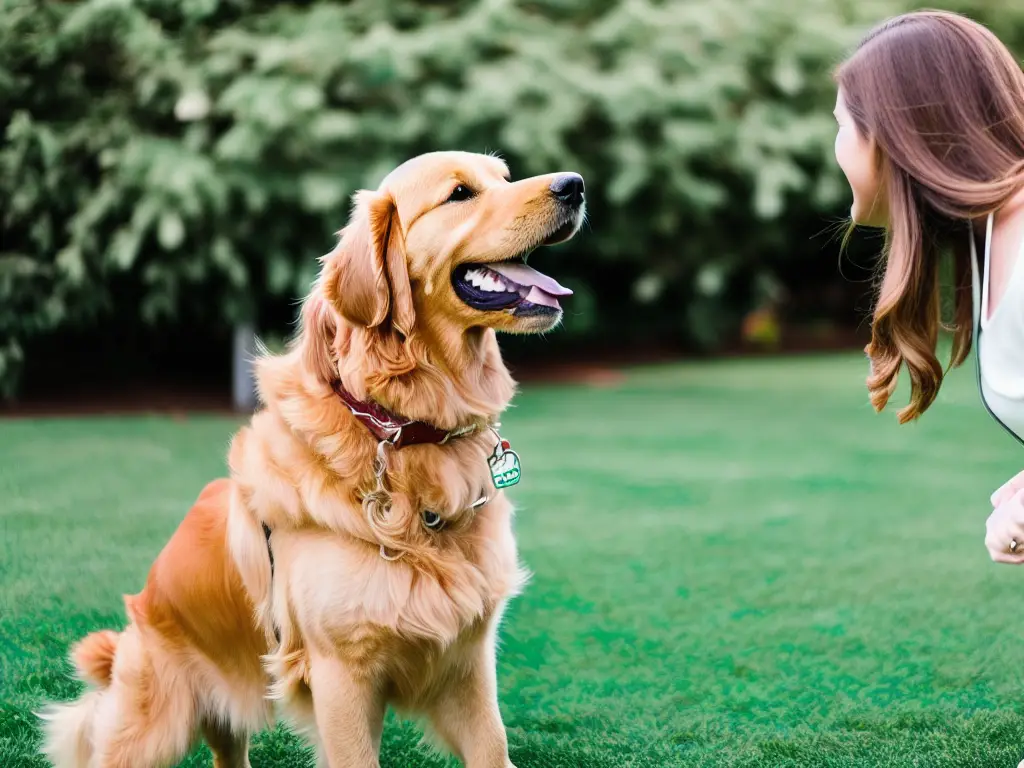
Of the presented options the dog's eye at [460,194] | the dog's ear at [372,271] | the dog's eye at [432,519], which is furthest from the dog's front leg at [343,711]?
the dog's eye at [460,194]

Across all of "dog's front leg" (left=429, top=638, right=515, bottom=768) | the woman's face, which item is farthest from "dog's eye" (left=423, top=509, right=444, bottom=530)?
the woman's face

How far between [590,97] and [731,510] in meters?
6.21

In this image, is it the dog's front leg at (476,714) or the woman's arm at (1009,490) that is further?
the dog's front leg at (476,714)

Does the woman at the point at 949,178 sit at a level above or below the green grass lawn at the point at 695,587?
above

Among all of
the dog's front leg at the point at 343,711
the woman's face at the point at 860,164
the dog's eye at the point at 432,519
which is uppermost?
the woman's face at the point at 860,164

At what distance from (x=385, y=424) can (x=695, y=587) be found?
2642 mm

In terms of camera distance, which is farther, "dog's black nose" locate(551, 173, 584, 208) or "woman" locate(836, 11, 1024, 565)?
"dog's black nose" locate(551, 173, 584, 208)

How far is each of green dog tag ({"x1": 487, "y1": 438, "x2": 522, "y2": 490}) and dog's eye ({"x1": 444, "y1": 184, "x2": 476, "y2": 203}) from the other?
638mm

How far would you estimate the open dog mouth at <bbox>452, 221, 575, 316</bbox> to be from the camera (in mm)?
2684

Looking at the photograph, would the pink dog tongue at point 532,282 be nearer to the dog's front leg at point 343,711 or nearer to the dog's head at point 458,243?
the dog's head at point 458,243

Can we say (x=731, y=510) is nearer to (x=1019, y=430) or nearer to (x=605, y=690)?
(x=605, y=690)

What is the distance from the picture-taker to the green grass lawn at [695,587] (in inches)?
131

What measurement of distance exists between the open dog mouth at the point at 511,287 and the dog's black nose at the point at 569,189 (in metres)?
0.06

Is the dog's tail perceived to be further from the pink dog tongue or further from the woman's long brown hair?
the woman's long brown hair
